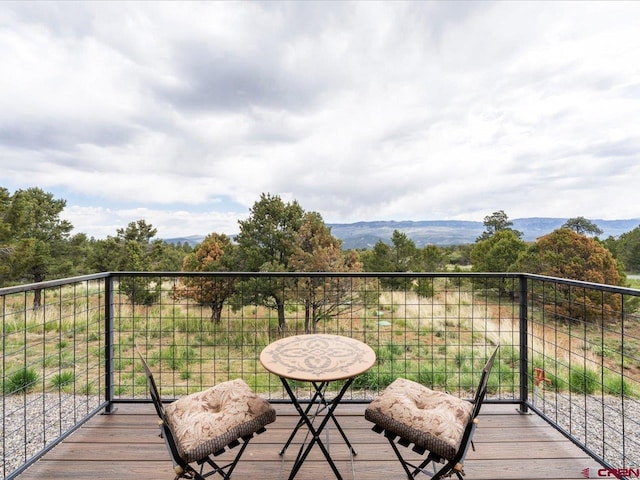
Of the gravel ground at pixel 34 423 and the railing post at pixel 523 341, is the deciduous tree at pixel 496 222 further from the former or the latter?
the gravel ground at pixel 34 423

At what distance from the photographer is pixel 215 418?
1.52 metres

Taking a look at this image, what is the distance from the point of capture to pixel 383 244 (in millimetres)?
14000

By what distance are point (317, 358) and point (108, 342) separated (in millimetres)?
1892

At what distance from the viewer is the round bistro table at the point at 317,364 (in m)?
1.50

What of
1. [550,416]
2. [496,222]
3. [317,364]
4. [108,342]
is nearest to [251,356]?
[108,342]

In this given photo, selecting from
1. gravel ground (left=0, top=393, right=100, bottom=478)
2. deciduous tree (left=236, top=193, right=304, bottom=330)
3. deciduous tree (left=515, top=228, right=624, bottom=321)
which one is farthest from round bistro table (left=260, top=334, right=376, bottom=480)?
deciduous tree (left=515, top=228, right=624, bottom=321)

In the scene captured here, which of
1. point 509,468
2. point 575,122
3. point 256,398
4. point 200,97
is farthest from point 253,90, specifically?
point 575,122

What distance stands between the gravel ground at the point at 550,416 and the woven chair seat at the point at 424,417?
3.85ft

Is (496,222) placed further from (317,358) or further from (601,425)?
(317,358)

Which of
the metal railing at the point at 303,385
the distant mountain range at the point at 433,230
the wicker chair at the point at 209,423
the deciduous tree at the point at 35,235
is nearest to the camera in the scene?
the wicker chair at the point at 209,423

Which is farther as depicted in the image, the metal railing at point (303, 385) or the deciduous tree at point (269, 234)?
the deciduous tree at point (269, 234)

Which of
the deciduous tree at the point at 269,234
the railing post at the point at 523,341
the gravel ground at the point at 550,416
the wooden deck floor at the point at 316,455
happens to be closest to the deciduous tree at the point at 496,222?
the deciduous tree at the point at 269,234

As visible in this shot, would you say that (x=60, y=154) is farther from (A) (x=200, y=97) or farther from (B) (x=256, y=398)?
(B) (x=256, y=398)

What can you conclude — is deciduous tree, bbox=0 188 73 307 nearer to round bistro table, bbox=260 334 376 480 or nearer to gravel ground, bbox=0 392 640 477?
gravel ground, bbox=0 392 640 477
